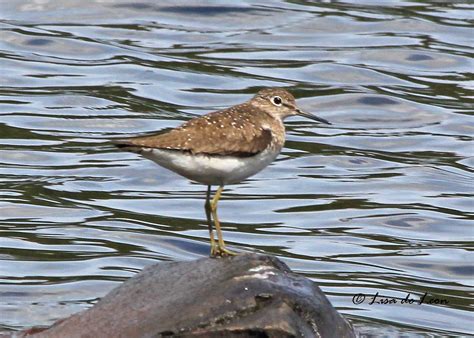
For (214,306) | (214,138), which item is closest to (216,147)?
(214,138)

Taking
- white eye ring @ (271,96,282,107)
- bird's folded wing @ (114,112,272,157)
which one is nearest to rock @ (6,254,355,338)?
Result: bird's folded wing @ (114,112,272,157)

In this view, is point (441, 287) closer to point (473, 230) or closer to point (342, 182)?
point (473, 230)

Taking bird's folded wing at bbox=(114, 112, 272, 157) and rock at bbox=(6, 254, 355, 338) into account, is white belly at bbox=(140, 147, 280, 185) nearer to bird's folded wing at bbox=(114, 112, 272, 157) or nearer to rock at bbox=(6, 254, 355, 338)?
bird's folded wing at bbox=(114, 112, 272, 157)

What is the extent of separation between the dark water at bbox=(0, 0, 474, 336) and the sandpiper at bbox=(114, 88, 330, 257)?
6.98 feet

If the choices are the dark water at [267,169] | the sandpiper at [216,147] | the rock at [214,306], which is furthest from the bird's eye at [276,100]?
the dark water at [267,169]

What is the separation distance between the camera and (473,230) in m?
13.8

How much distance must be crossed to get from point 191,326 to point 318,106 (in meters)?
10.7

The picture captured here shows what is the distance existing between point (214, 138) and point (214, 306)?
145 cm

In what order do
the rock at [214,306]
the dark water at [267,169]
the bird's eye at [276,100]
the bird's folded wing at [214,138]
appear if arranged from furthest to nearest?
the dark water at [267,169]
the bird's eye at [276,100]
the bird's folded wing at [214,138]
the rock at [214,306]

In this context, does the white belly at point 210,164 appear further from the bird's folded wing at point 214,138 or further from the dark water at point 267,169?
the dark water at point 267,169

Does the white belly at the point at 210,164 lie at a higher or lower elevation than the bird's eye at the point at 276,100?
lower

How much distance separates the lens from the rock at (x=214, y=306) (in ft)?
25.9

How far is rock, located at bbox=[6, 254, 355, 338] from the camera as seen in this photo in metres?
7.89

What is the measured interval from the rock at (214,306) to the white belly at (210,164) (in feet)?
1.93
